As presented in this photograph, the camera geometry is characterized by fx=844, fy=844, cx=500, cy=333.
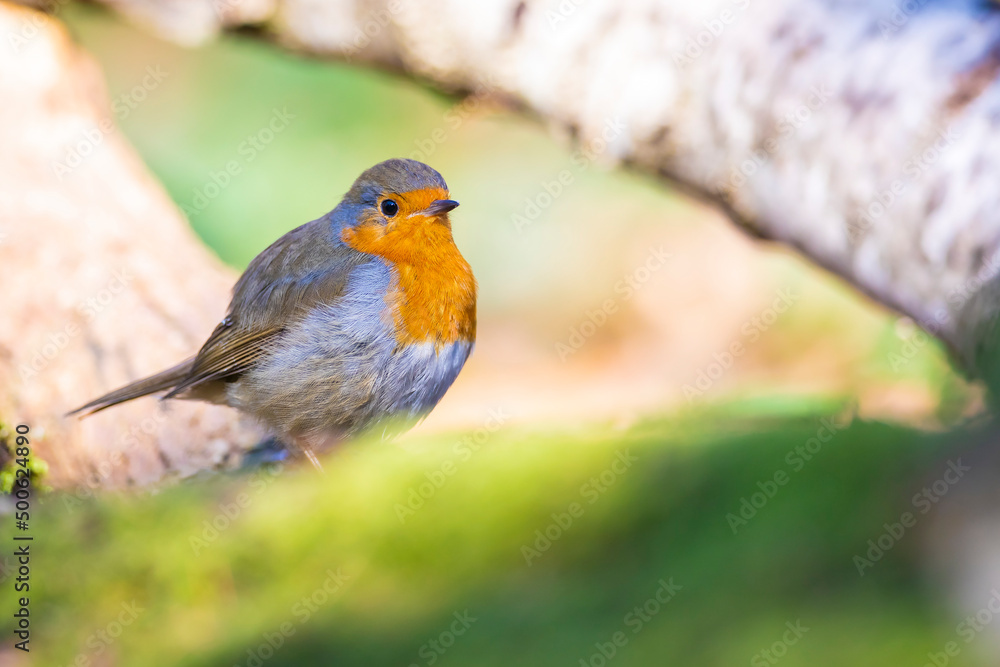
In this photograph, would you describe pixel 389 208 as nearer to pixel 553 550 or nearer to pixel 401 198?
pixel 401 198

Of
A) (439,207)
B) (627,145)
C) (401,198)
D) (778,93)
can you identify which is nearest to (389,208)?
(401,198)

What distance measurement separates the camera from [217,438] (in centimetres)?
381

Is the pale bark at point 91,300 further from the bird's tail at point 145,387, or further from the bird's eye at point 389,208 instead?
the bird's eye at point 389,208

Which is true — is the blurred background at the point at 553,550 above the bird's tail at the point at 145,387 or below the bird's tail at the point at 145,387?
above

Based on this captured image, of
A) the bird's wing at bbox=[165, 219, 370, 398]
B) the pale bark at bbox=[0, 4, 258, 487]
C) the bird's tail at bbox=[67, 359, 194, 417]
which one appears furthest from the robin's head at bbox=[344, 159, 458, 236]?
the pale bark at bbox=[0, 4, 258, 487]

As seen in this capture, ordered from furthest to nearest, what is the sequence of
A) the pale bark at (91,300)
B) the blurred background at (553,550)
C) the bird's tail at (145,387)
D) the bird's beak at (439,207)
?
the pale bark at (91,300) → the bird's tail at (145,387) → the bird's beak at (439,207) → the blurred background at (553,550)

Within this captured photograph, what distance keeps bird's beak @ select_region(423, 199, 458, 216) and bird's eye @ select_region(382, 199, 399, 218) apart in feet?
0.40

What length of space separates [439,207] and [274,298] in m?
0.78

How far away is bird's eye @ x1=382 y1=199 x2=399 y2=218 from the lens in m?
3.14

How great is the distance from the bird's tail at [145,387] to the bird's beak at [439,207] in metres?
1.19

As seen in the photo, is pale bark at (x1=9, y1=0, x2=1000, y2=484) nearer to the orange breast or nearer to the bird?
the bird

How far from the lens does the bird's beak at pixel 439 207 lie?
118 inches

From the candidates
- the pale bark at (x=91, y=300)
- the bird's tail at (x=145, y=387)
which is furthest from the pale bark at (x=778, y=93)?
the bird's tail at (x=145, y=387)

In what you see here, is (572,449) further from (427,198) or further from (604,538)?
(427,198)
